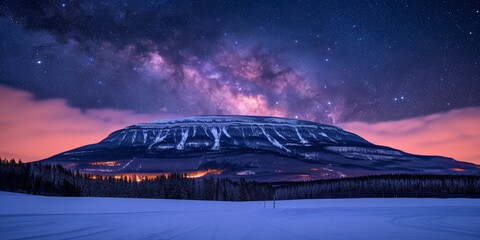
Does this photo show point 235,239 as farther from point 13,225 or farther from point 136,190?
point 136,190

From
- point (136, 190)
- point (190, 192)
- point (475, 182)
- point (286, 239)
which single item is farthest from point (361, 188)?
point (286, 239)

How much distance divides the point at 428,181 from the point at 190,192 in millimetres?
63235

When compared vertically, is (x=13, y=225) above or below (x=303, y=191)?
above

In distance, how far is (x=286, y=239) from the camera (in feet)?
51.4

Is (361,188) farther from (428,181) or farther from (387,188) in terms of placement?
(428,181)

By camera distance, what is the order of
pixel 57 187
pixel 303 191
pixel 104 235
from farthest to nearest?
pixel 303 191
pixel 57 187
pixel 104 235

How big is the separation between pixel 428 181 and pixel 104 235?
9916 centimetres

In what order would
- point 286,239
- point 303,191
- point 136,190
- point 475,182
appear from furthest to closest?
1. point 303,191
2. point 136,190
3. point 475,182
4. point 286,239

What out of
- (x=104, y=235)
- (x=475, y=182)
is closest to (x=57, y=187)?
Result: (x=104, y=235)

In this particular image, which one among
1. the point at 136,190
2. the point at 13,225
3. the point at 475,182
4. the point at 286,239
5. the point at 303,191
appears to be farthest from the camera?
the point at 303,191

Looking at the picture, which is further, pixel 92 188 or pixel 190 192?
pixel 190 192

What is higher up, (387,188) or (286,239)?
(286,239)

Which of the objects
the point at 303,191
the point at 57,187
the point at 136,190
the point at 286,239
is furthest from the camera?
the point at 303,191

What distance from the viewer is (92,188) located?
9788cm
